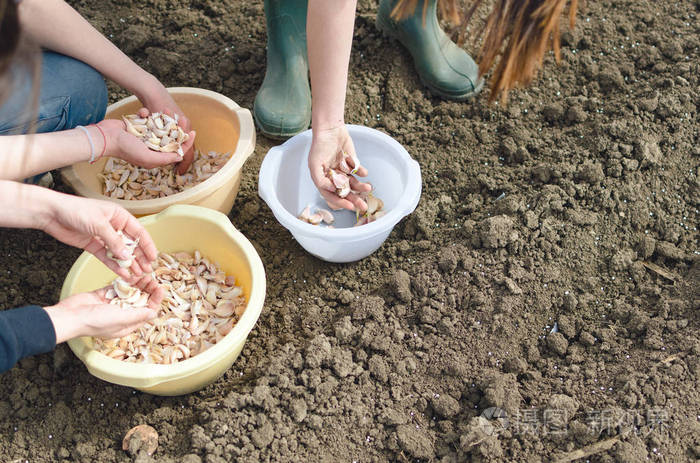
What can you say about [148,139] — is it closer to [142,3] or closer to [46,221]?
[46,221]

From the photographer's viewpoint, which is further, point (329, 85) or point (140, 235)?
point (329, 85)

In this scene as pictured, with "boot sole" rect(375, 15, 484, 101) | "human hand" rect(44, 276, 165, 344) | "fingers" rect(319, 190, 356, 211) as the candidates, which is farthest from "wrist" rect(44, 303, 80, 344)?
"boot sole" rect(375, 15, 484, 101)

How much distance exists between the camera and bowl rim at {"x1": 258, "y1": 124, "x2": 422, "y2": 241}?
58.3 inches

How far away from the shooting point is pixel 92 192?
152 centimetres

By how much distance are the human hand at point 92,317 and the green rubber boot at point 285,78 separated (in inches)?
33.0

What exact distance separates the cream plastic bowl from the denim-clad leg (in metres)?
0.51

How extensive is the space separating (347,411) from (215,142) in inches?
37.6

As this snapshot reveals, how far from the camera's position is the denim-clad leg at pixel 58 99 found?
4.75 feet

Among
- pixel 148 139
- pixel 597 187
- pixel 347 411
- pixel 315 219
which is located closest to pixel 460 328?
pixel 347 411

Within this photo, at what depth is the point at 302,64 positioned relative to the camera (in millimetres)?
1963

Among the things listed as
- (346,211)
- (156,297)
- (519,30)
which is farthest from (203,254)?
(519,30)

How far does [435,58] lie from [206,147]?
0.85m

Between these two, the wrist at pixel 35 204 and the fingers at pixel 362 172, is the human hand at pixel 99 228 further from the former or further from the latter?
the fingers at pixel 362 172

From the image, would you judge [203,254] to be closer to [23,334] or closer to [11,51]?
[23,334]
